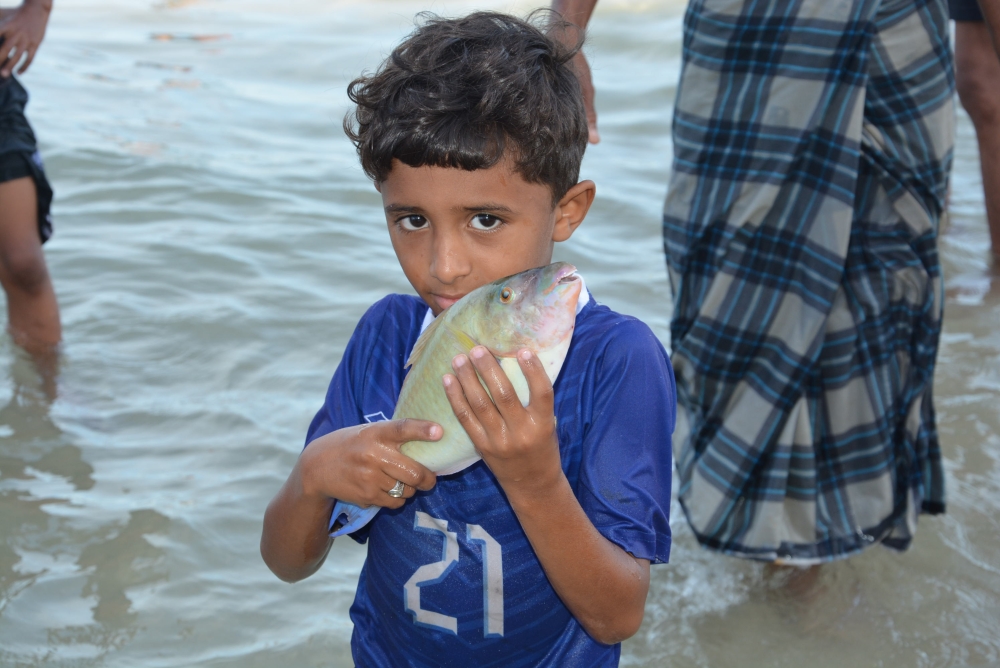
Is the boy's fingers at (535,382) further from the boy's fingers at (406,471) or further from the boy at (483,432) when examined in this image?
the boy's fingers at (406,471)

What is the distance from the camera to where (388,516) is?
186 centimetres

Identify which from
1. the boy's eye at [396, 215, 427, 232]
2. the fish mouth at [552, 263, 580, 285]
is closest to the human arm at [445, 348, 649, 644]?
the fish mouth at [552, 263, 580, 285]

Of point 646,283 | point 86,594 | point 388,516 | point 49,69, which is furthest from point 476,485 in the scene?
point 49,69

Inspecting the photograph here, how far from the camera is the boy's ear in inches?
73.1

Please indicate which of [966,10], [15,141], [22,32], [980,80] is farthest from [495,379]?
[980,80]

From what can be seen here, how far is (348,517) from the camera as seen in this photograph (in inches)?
71.1

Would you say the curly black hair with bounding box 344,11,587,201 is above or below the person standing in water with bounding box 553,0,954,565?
above

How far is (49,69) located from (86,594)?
290 inches

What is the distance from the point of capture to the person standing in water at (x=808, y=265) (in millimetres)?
2764

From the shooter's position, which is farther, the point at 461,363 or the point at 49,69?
the point at 49,69

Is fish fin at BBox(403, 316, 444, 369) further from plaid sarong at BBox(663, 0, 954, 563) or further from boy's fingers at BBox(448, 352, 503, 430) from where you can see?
plaid sarong at BBox(663, 0, 954, 563)

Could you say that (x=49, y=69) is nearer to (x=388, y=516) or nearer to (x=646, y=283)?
(x=646, y=283)

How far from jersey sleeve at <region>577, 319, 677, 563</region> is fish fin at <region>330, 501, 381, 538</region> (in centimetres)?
35

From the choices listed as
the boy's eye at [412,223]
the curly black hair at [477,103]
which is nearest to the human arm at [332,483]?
the boy's eye at [412,223]
